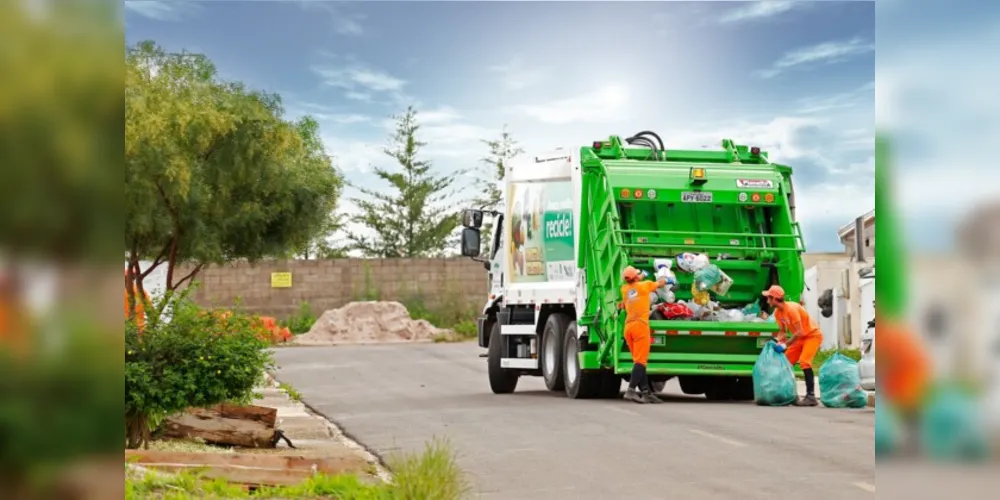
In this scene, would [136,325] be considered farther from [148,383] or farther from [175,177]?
[175,177]

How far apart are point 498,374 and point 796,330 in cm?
445

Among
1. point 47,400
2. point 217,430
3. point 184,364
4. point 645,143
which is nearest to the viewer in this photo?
point 47,400

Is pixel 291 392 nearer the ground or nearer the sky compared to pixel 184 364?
Result: nearer the ground

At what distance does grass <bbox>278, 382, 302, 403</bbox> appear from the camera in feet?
53.1

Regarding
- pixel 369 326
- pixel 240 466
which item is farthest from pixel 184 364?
pixel 369 326

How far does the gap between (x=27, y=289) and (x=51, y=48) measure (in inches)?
15.8

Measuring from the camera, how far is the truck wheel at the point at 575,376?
1573cm

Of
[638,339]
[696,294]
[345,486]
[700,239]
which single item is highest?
[700,239]

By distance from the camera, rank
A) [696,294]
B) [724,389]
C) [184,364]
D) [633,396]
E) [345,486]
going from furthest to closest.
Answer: [724,389], [696,294], [633,396], [184,364], [345,486]

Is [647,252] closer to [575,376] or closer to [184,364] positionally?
[575,376]

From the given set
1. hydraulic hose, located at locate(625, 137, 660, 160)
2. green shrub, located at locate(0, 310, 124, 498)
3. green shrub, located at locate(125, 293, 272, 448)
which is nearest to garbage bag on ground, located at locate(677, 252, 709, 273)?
hydraulic hose, located at locate(625, 137, 660, 160)

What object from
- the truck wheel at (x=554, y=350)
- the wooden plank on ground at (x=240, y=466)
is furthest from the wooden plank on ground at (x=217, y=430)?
the truck wheel at (x=554, y=350)

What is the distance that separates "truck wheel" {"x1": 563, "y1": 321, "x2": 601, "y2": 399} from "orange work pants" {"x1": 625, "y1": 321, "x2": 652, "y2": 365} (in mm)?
1252

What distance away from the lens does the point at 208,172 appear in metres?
17.7
